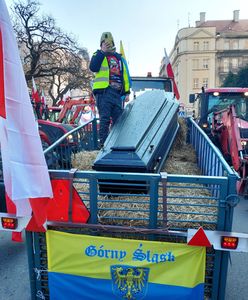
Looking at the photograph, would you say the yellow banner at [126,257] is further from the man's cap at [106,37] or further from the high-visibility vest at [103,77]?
the man's cap at [106,37]

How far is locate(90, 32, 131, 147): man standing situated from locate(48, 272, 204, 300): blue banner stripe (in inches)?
82.3

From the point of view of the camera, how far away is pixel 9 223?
2.42 meters

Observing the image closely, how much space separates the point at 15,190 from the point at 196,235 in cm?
128

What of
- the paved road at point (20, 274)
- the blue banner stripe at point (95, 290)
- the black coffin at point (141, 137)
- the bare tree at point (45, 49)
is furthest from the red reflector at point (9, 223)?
the bare tree at point (45, 49)

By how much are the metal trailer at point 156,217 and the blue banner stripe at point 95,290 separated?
0.16 m

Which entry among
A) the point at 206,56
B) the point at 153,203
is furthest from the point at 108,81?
the point at 206,56

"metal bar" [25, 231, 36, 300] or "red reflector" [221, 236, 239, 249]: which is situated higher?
"red reflector" [221, 236, 239, 249]

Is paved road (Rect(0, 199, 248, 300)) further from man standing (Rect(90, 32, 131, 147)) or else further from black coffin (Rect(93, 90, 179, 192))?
man standing (Rect(90, 32, 131, 147))

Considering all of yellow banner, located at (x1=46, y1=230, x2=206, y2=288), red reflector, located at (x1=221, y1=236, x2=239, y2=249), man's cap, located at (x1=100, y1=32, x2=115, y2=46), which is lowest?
yellow banner, located at (x1=46, y1=230, x2=206, y2=288)

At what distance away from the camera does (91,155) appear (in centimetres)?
391

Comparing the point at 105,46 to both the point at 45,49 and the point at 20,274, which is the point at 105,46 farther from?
the point at 45,49

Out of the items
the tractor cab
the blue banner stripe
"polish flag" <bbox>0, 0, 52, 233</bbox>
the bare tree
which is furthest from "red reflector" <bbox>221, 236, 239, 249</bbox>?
the bare tree

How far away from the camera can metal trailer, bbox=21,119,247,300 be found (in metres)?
2.15

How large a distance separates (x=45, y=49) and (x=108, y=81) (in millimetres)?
19575
